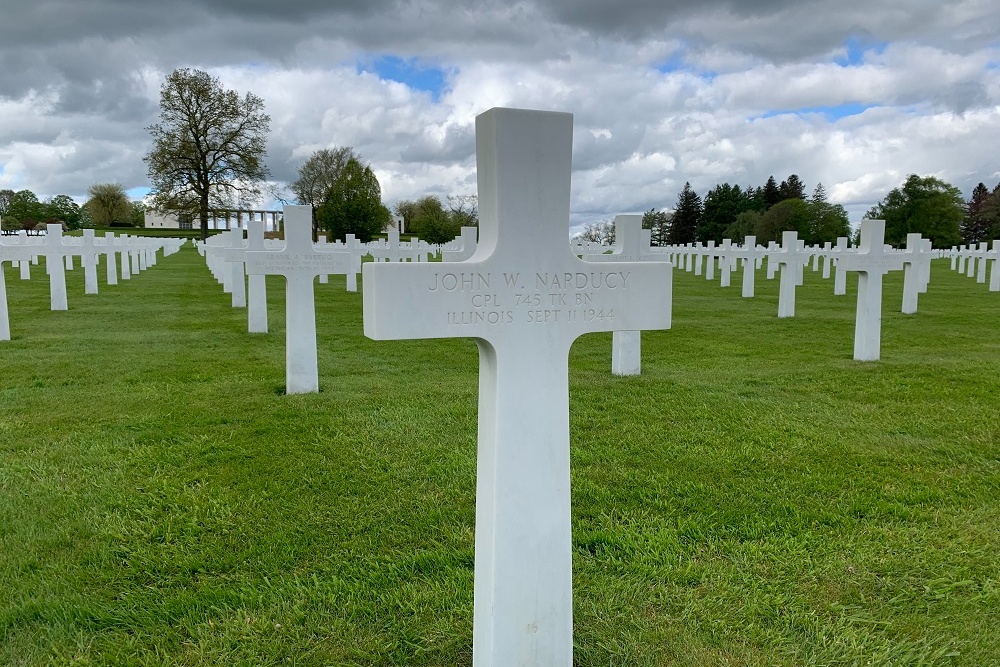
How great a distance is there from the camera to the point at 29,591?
294cm

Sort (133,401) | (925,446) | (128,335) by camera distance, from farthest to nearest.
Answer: (128,335) → (133,401) → (925,446)

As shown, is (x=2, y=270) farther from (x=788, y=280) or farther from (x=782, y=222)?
(x=782, y=222)

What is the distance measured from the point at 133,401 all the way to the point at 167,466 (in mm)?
1900

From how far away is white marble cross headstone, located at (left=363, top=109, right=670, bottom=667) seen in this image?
7.13ft

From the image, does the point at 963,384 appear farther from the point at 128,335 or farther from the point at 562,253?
the point at 128,335

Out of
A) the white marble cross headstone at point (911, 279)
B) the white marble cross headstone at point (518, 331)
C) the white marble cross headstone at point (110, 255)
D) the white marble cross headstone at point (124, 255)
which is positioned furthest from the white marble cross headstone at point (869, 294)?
the white marble cross headstone at point (124, 255)

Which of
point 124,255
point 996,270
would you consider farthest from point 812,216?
point 124,255

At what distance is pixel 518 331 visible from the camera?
7.36 feet

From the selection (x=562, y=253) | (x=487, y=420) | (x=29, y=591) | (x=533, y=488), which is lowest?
(x=29, y=591)

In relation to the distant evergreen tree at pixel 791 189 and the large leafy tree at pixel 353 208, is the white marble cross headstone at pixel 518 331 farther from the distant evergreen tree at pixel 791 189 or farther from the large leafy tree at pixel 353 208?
the distant evergreen tree at pixel 791 189

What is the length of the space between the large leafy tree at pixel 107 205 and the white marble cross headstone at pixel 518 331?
7388cm

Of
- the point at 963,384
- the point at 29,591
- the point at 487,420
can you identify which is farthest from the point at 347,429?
the point at 963,384

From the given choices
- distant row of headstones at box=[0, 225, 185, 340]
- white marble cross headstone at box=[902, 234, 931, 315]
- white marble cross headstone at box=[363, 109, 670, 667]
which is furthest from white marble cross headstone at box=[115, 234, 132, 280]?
white marble cross headstone at box=[363, 109, 670, 667]

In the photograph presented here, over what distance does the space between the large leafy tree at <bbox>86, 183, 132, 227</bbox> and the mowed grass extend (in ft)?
223
